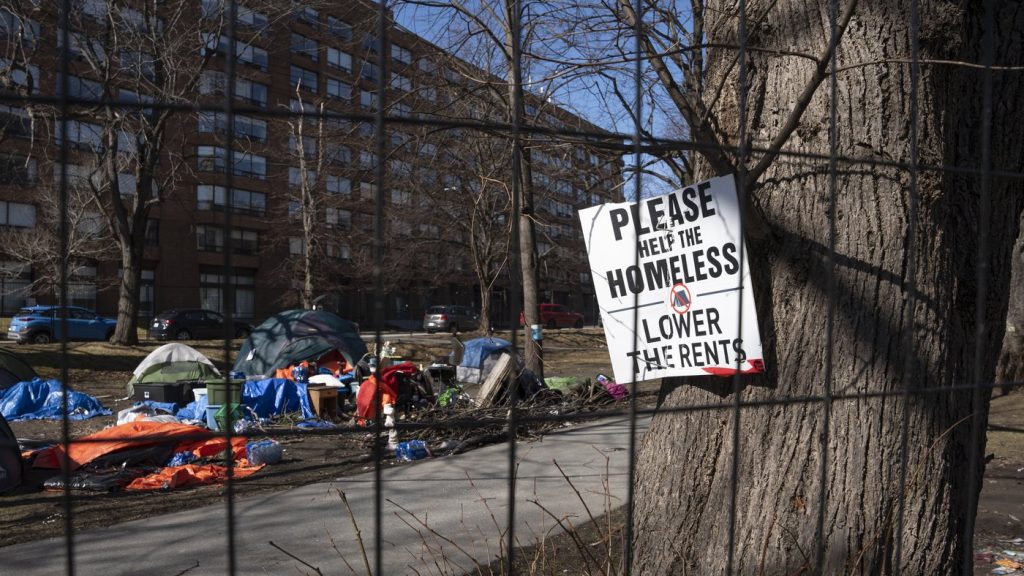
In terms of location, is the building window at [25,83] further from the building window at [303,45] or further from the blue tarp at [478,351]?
the blue tarp at [478,351]

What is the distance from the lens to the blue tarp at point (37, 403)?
10.3 metres

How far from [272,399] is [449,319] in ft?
29.5

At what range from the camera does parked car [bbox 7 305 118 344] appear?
157 cm

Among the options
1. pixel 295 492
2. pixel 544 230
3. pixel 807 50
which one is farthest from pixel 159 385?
pixel 807 50

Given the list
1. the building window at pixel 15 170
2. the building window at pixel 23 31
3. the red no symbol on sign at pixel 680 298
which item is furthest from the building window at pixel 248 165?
the building window at pixel 23 31

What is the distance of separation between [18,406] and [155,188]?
34.9ft

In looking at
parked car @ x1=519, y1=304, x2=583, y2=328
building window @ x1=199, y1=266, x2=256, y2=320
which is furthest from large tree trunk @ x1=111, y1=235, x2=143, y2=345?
parked car @ x1=519, y1=304, x2=583, y2=328

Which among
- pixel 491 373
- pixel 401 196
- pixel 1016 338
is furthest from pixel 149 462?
pixel 1016 338

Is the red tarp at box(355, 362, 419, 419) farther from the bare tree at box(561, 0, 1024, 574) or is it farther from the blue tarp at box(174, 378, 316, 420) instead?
the bare tree at box(561, 0, 1024, 574)

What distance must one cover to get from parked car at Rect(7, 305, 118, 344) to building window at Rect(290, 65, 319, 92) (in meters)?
0.72

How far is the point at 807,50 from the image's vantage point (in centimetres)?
252

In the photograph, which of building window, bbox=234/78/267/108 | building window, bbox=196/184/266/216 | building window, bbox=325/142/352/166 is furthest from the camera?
building window, bbox=325/142/352/166

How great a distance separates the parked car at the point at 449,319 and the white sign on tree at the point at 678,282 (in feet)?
1.37

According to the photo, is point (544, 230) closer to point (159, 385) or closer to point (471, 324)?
point (471, 324)
